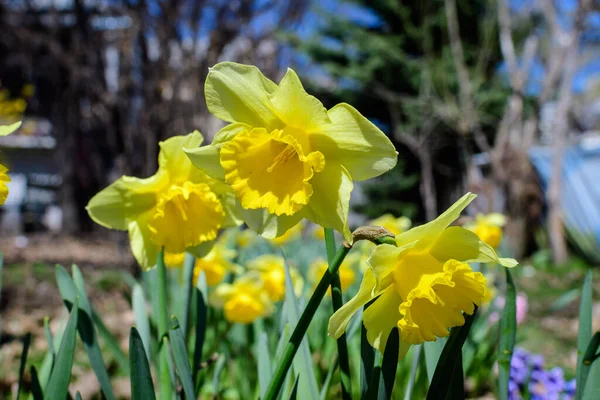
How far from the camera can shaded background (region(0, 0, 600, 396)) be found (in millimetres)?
5234

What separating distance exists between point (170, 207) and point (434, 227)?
0.44m

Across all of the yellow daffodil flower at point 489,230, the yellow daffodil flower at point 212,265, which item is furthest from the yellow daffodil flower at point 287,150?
the yellow daffodil flower at point 489,230

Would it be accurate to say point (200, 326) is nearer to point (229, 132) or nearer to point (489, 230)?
point (229, 132)

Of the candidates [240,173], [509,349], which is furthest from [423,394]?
[240,173]

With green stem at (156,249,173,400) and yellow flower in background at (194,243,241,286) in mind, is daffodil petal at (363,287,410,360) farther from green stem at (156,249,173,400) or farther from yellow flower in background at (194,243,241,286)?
yellow flower in background at (194,243,241,286)

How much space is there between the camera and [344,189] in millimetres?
638

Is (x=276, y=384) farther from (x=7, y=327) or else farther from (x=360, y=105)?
(x=360, y=105)

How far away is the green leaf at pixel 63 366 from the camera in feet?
2.25

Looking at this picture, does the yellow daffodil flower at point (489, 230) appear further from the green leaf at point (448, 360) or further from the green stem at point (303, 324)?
the green stem at point (303, 324)

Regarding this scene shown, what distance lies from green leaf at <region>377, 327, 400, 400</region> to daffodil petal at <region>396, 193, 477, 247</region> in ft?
0.38

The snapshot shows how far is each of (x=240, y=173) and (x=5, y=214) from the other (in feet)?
39.3

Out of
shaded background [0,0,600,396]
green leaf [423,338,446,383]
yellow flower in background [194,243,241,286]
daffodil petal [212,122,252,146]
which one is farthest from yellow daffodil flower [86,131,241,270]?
shaded background [0,0,600,396]

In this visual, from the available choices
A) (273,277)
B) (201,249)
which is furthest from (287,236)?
(201,249)

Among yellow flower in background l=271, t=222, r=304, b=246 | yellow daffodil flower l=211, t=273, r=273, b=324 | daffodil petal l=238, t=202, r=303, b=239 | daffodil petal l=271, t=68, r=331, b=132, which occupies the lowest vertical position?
yellow flower in background l=271, t=222, r=304, b=246
